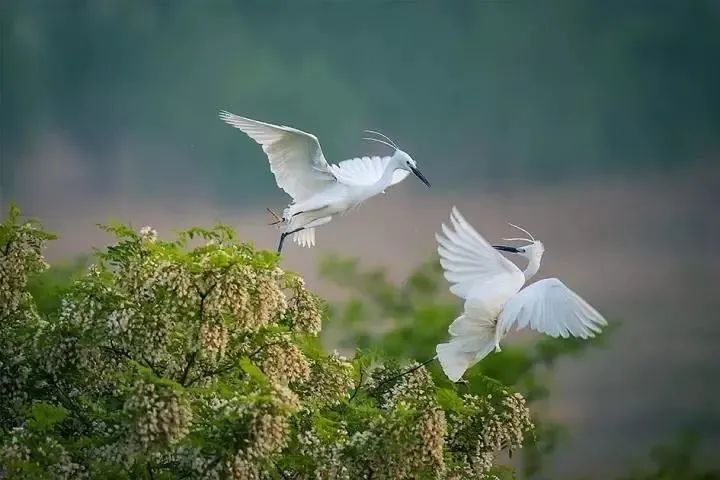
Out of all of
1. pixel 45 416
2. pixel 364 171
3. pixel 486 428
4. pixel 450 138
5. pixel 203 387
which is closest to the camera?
pixel 45 416

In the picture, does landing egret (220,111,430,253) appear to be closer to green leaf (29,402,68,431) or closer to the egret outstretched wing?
the egret outstretched wing

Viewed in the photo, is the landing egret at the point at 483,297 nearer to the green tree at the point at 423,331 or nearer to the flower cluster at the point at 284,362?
the flower cluster at the point at 284,362

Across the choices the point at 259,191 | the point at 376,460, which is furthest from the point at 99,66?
the point at 376,460

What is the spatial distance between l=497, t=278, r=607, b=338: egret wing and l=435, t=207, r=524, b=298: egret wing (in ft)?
0.47

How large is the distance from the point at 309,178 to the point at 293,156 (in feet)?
0.36

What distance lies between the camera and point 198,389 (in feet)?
10.7

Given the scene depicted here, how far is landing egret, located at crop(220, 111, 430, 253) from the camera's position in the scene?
419 centimetres

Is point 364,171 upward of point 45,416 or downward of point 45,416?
upward

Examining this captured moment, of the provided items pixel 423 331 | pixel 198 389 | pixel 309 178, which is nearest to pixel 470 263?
pixel 309 178

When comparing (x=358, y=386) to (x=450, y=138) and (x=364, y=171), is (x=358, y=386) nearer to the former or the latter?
(x=364, y=171)

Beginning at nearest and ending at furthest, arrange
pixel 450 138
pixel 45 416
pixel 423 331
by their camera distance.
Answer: pixel 45 416
pixel 423 331
pixel 450 138

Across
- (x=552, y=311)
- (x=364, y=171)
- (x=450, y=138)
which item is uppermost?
(x=450, y=138)

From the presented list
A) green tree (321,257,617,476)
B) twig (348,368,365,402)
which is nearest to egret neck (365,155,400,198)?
twig (348,368,365,402)

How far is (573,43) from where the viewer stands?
5691 mm
